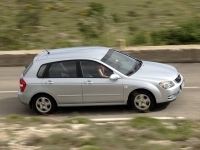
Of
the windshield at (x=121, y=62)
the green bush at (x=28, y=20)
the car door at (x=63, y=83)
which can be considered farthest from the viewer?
the green bush at (x=28, y=20)

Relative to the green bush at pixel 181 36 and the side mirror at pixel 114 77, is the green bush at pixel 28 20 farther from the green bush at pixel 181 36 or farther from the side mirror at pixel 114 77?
the side mirror at pixel 114 77

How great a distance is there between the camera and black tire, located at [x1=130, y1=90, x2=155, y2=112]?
1080cm

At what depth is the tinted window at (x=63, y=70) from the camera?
11.1 m

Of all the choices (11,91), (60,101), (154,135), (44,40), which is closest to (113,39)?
(44,40)

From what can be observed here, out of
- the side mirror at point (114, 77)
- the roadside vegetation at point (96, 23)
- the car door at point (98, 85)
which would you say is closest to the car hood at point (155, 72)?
the side mirror at point (114, 77)

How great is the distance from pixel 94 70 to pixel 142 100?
133cm

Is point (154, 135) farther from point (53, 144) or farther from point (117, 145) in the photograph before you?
point (53, 144)

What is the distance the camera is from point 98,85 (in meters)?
10.9

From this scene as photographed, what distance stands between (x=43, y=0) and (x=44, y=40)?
854cm

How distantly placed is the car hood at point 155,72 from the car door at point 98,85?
53 centimetres

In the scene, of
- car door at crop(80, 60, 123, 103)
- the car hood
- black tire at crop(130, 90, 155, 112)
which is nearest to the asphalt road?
black tire at crop(130, 90, 155, 112)

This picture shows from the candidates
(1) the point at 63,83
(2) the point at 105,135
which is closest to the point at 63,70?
(1) the point at 63,83

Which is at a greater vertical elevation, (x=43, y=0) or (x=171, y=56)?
(x=43, y=0)

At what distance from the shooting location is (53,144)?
25.4 ft
